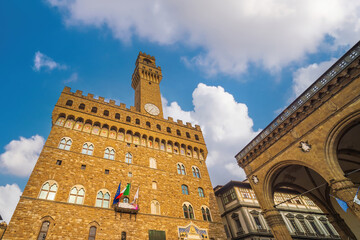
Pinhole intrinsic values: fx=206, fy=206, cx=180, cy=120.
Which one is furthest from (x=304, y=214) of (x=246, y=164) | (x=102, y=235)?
(x=102, y=235)

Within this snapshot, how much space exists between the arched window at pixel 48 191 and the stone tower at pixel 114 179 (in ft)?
0.21

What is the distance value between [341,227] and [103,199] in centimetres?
1990

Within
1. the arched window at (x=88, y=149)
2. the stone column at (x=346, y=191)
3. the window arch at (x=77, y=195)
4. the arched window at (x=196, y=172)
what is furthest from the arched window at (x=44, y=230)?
the stone column at (x=346, y=191)

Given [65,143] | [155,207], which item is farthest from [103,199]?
[65,143]

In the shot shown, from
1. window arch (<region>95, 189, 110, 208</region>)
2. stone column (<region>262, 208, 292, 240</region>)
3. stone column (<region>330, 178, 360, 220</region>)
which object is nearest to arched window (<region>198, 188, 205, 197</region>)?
stone column (<region>262, 208, 292, 240</region>)

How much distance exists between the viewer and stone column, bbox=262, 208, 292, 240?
13945 mm

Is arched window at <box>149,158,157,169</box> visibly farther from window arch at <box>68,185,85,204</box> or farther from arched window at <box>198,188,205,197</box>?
window arch at <box>68,185,85,204</box>

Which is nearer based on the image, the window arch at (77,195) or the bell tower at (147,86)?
the window arch at (77,195)

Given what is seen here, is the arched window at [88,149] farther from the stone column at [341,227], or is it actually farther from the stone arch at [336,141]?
the stone column at [341,227]

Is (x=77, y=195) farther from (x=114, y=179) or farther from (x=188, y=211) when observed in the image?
(x=188, y=211)

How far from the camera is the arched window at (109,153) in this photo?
2052 centimetres

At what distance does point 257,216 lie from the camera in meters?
25.4

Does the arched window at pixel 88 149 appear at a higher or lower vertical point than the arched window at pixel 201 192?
higher

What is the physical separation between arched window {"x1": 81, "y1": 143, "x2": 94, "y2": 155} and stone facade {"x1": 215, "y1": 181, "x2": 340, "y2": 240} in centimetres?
1803
